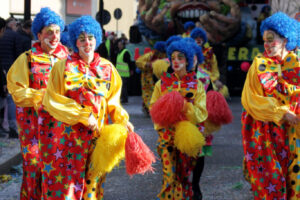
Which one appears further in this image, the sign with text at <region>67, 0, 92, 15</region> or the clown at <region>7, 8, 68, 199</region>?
the sign with text at <region>67, 0, 92, 15</region>

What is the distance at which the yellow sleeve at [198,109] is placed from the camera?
5.36 metres

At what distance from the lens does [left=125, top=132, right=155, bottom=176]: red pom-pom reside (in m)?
4.12

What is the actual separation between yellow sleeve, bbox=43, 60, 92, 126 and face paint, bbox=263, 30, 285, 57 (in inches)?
64.0

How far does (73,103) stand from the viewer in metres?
4.26

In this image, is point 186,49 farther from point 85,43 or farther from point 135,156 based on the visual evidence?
point 135,156

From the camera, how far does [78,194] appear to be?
14.1 feet

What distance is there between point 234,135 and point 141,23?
9.26 metres

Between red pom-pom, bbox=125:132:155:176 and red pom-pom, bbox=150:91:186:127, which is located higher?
red pom-pom, bbox=150:91:186:127

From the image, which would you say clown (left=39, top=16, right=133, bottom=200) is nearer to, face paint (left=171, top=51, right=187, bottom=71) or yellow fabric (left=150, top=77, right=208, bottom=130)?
yellow fabric (left=150, top=77, right=208, bottom=130)

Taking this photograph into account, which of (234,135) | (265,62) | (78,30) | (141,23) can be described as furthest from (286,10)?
(141,23)

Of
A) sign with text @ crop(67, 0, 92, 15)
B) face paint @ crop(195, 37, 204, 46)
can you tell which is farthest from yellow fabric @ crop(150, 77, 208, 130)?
sign with text @ crop(67, 0, 92, 15)

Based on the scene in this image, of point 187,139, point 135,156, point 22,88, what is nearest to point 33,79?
point 22,88

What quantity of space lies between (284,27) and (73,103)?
1.87 meters

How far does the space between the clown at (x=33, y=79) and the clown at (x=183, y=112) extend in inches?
45.8
